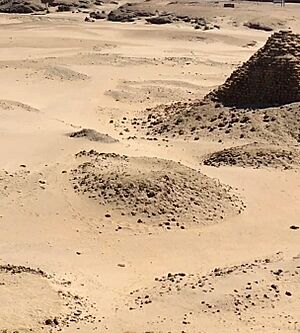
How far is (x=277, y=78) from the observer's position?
19.7m

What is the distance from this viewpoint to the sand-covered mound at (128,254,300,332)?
9.59 m

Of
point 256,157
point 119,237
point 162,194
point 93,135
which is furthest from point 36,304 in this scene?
point 93,135

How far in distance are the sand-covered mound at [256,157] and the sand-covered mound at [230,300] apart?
567cm

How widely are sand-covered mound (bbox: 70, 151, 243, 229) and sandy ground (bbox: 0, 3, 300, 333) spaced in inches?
8.6

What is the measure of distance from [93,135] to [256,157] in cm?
436

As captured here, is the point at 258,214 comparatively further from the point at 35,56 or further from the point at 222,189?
the point at 35,56

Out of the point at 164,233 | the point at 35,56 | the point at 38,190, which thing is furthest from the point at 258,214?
the point at 35,56

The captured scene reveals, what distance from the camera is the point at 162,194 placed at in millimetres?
13914

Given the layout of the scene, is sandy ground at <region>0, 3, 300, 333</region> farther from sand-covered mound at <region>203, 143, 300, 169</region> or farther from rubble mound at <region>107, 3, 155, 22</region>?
rubble mound at <region>107, 3, 155, 22</region>

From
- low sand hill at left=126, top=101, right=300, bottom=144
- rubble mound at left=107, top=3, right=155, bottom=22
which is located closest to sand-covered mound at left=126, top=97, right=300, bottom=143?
low sand hill at left=126, top=101, right=300, bottom=144

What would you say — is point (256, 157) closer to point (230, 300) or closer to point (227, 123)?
point (227, 123)

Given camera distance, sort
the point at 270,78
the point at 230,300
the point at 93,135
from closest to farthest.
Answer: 1. the point at 230,300
2. the point at 93,135
3. the point at 270,78

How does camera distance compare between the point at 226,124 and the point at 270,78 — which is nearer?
the point at 226,124

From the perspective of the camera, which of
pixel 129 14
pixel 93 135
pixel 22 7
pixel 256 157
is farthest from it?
pixel 22 7
